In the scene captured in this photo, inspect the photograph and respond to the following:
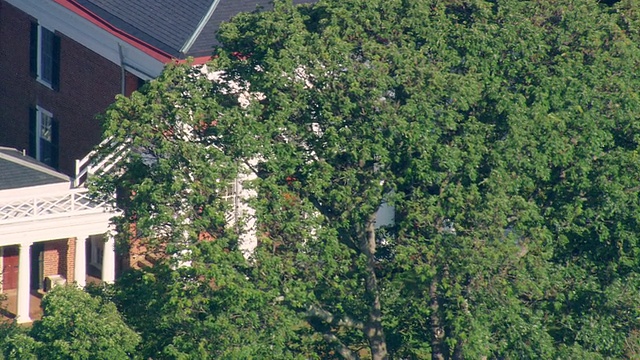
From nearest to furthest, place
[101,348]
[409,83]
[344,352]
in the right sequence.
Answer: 1. [101,348]
2. [409,83]
3. [344,352]

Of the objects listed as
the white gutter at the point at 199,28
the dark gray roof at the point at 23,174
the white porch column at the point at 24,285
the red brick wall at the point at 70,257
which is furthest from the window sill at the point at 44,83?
the white porch column at the point at 24,285

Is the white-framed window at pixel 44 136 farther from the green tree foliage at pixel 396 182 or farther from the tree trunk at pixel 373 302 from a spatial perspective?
the tree trunk at pixel 373 302

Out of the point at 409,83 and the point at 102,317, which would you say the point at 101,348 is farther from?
the point at 409,83

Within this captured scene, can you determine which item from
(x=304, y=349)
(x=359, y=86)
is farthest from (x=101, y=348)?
(x=359, y=86)

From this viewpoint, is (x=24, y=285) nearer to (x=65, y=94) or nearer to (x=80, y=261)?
(x=80, y=261)

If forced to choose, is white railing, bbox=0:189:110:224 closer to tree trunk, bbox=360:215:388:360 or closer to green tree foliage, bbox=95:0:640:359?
green tree foliage, bbox=95:0:640:359

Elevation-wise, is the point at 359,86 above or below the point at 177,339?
above

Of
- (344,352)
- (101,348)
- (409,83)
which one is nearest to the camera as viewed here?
(101,348)
